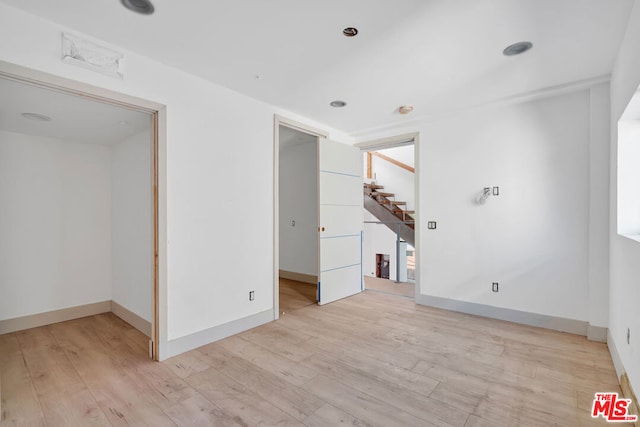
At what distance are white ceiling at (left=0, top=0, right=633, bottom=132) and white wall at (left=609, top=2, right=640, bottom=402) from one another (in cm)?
18

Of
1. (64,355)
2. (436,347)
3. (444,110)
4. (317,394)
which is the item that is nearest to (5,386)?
(64,355)

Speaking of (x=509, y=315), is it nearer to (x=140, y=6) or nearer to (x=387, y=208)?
(x=387, y=208)

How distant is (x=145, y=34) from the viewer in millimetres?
2113

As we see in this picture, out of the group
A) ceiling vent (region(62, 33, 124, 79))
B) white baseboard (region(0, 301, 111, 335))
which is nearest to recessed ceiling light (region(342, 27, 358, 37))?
ceiling vent (region(62, 33, 124, 79))

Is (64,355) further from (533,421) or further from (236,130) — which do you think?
(533,421)

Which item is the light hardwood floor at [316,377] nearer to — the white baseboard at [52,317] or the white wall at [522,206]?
the white baseboard at [52,317]

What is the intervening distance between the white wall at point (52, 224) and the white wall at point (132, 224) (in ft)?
0.58

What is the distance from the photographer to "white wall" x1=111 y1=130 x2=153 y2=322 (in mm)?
3131

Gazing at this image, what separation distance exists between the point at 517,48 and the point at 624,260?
5.75ft

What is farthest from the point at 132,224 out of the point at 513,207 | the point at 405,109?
the point at 513,207

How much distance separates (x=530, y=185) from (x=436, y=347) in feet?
6.82

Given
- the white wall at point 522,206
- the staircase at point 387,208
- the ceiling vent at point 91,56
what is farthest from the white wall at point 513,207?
the ceiling vent at point 91,56

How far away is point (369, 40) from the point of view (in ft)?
7.15

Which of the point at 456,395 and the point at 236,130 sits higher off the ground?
the point at 236,130
